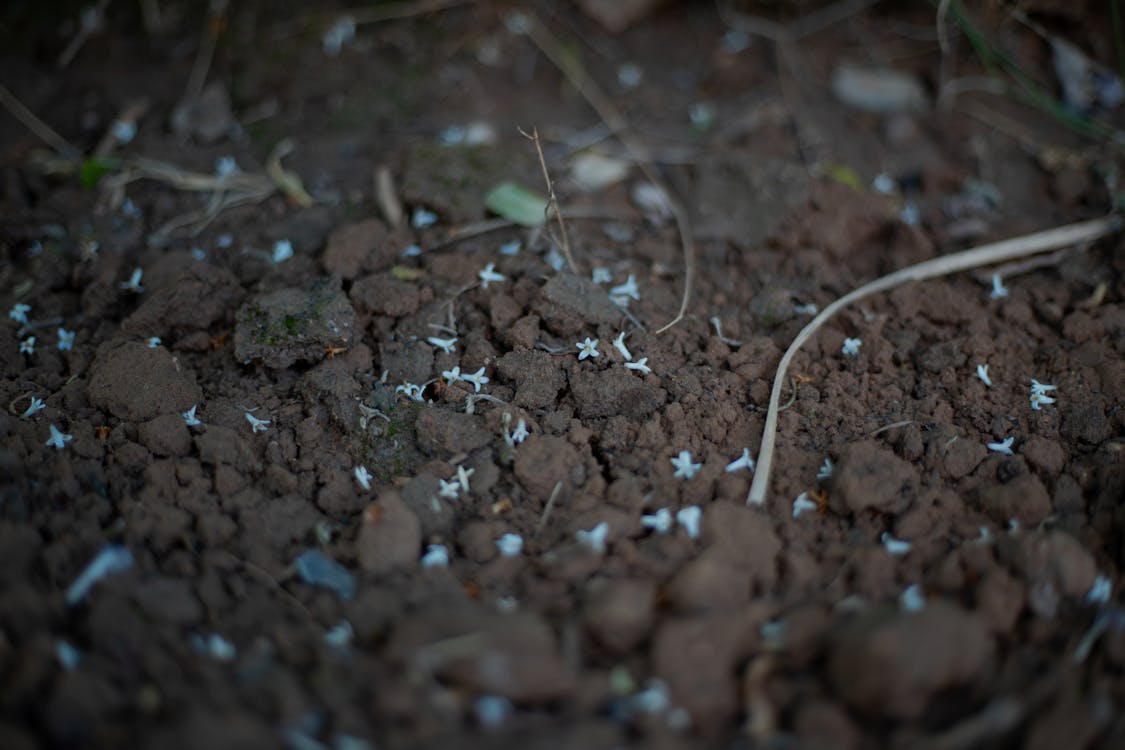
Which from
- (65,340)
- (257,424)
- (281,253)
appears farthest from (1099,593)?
(65,340)

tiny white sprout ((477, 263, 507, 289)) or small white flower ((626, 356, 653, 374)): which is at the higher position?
tiny white sprout ((477, 263, 507, 289))

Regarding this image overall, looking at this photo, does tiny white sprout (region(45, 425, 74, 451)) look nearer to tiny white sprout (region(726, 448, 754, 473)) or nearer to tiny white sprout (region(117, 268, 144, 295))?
tiny white sprout (region(117, 268, 144, 295))

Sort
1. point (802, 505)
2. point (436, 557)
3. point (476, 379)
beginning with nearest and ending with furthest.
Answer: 1. point (436, 557)
2. point (802, 505)
3. point (476, 379)

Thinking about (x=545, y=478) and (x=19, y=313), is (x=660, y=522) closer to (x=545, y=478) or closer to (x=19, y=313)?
(x=545, y=478)

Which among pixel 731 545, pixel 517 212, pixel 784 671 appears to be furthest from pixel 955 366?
pixel 517 212

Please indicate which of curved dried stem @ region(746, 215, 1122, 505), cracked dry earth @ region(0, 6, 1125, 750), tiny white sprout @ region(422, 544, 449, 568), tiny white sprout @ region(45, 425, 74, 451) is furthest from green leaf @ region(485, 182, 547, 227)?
tiny white sprout @ region(45, 425, 74, 451)

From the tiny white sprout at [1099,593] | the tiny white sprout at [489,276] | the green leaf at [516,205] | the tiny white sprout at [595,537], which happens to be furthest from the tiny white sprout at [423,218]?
the tiny white sprout at [1099,593]

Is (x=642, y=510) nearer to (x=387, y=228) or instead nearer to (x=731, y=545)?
(x=731, y=545)
